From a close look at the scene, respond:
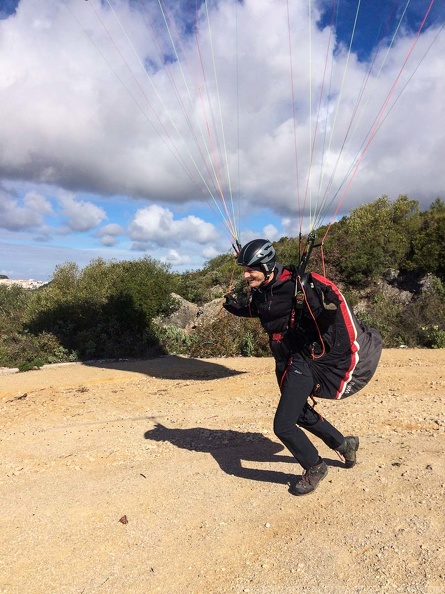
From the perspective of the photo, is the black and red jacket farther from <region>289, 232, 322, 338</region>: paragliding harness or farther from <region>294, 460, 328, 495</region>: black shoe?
<region>294, 460, 328, 495</region>: black shoe

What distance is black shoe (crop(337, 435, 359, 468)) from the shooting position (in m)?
4.34

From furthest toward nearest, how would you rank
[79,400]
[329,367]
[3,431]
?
[79,400] < [3,431] < [329,367]

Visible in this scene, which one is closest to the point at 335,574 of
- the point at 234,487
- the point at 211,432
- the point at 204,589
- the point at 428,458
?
the point at 204,589

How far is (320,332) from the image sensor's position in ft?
12.8

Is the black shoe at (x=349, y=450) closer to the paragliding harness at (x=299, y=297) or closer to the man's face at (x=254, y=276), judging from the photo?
the paragliding harness at (x=299, y=297)

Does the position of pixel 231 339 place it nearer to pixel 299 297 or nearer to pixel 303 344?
pixel 303 344

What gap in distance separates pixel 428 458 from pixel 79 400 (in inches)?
217

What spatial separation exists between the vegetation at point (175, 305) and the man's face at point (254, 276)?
21.5 feet

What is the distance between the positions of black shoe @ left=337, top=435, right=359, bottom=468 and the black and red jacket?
0.59 meters

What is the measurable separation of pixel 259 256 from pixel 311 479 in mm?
1985

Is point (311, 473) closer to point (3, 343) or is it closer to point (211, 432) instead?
point (211, 432)

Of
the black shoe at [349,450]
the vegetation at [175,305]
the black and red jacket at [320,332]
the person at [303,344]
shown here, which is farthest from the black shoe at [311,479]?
the vegetation at [175,305]

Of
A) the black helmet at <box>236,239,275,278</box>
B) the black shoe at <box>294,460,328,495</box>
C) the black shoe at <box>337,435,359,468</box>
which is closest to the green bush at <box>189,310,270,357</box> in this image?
the black shoe at <box>337,435,359,468</box>

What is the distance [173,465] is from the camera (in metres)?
4.90
